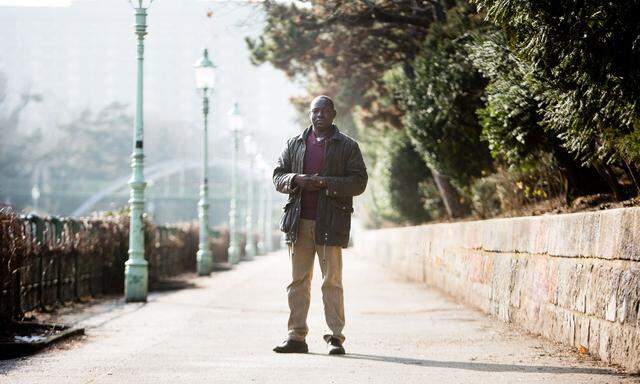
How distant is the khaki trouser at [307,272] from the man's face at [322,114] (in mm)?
730

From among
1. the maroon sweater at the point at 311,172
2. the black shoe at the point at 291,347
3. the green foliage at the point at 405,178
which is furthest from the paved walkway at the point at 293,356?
the green foliage at the point at 405,178

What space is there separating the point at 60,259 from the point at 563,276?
7.31 m

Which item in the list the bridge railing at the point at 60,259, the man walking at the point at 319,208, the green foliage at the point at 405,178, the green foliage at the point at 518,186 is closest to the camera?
the man walking at the point at 319,208

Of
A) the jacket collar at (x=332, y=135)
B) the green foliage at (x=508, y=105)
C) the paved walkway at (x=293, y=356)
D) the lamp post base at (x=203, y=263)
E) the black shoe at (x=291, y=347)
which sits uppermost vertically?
the green foliage at (x=508, y=105)

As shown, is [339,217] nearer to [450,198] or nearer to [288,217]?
[288,217]

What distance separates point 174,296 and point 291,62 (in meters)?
6.94

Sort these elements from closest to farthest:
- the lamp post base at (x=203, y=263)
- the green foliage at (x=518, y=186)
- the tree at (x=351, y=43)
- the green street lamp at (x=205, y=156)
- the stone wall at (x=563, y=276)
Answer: the stone wall at (x=563, y=276)
the green foliage at (x=518, y=186)
the tree at (x=351, y=43)
the green street lamp at (x=205, y=156)
the lamp post base at (x=203, y=263)

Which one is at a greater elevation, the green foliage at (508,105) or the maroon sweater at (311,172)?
the green foliage at (508,105)

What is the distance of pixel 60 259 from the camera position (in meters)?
13.8

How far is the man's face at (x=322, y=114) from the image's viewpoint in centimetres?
819

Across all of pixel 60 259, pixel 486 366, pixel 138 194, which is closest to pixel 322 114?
pixel 486 366

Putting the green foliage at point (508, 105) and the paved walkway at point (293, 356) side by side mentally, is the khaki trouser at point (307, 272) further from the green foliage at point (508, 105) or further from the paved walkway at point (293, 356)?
the green foliage at point (508, 105)

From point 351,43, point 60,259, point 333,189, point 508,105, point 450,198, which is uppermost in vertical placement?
point 351,43

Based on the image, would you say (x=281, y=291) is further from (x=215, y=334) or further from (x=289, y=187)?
(x=289, y=187)
